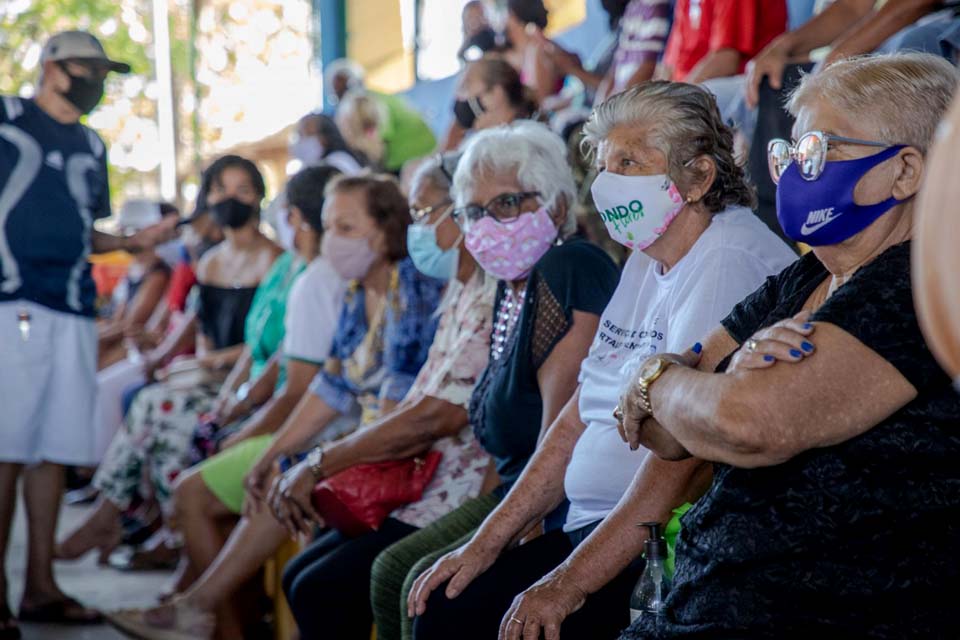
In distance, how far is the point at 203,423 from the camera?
5.06 metres

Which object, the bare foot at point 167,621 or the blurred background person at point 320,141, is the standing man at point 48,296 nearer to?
the bare foot at point 167,621

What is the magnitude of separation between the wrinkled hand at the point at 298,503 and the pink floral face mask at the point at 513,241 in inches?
35.0

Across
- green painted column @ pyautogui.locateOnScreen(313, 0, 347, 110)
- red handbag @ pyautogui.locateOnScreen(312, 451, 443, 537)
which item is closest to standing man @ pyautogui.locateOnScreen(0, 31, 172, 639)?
red handbag @ pyautogui.locateOnScreen(312, 451, 443, 537)

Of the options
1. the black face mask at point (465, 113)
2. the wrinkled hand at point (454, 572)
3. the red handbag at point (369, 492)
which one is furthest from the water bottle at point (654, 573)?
the black face mask at point (465, 113)

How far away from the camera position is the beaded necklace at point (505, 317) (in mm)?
2934

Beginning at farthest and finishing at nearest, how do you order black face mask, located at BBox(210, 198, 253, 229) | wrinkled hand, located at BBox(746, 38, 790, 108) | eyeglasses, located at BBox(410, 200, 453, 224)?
1. black face mask, located at BBox(210, 198, 253, 229)
2. eyeglasses, located at BBox(410, 200, 453, 224)
3. wrinkled hand, located at BBox(746, 38, 790, 108)

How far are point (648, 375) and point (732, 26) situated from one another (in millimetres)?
2548

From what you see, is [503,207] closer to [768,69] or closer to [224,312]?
[768,69]

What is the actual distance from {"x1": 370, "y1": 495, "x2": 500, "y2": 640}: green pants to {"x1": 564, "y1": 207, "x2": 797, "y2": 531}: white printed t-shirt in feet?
1.47

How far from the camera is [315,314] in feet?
14.5

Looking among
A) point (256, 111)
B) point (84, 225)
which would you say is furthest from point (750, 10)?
point (256, 111)

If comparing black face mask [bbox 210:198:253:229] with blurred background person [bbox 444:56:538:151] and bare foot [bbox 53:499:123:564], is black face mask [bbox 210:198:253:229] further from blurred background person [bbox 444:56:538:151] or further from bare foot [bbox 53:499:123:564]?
bare foot [bbox 53:499:123:564]

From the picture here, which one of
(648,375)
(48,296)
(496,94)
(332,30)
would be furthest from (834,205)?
(332,30)

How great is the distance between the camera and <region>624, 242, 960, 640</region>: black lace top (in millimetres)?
1562
